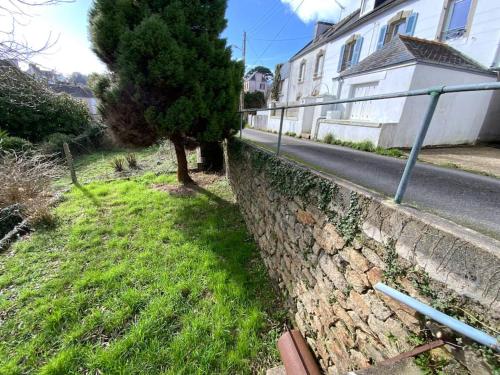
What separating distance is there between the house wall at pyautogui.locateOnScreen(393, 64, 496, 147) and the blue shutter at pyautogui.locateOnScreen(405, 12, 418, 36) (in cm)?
338

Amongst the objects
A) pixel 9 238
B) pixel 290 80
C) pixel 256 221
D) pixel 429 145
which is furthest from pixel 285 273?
pixel 290 80

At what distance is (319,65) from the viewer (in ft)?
45.7

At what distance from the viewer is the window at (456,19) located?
268 inches

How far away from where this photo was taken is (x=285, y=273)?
9.27ft

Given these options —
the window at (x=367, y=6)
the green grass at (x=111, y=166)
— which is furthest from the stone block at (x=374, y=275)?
the window at (x=367, y=6)

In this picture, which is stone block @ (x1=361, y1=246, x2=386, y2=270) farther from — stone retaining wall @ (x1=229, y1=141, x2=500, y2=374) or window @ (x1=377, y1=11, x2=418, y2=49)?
window @ (x1=377, y1=11, x2=418, y2=49)

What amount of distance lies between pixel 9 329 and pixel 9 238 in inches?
100

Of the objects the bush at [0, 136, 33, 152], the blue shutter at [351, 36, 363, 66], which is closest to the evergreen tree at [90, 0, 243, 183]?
the bush at [0, 136, 33, 152]

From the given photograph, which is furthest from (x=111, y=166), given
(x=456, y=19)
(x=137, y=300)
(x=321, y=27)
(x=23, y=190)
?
(x=321, y=27)

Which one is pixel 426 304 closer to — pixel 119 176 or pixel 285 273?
pixel 285 273

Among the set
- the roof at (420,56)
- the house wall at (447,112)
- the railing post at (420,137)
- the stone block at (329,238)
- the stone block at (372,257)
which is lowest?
the stone block at (329,238)

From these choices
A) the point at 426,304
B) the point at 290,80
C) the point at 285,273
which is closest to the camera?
the point at 426,304

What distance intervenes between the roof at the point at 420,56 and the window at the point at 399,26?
1796mm

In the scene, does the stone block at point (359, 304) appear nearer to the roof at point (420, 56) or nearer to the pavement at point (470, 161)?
the pavement at point (470, 161)
